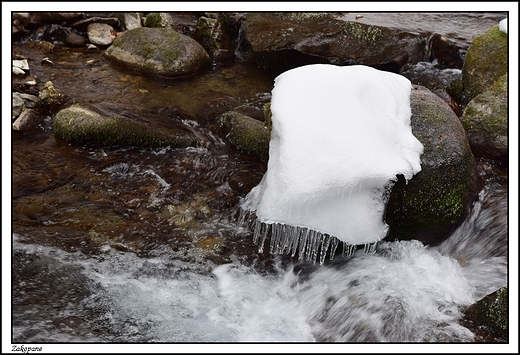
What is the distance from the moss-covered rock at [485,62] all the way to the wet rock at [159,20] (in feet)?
19.9

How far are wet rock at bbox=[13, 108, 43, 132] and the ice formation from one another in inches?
154

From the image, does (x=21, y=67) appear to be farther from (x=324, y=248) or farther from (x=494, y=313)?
(x=494, y=313)

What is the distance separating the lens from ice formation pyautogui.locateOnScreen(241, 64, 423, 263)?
14.1ft

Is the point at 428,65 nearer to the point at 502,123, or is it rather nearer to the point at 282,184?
the point at 502,123

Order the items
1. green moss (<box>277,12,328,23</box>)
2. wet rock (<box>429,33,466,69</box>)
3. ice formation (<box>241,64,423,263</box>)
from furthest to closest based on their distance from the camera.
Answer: wet rock (<box>429,33,466,69</box>) → green moss (<box>277,12,328,23</box>) → ice formation (<box>241,64,423,263</box>)

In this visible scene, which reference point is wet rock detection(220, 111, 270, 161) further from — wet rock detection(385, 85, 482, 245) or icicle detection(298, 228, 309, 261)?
wet rock detection(385, 85, 482, 245)

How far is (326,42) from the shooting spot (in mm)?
8734

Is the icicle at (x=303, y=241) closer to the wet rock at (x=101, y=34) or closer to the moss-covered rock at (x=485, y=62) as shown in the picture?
the moss-covered rock at (x=485, y=62)

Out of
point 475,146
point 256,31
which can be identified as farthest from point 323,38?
point 475,146

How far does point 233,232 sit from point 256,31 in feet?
16.8

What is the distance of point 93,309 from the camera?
13.5ft

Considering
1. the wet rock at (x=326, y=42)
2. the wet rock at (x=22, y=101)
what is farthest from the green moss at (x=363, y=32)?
the wet rock at (x=22, y=101)

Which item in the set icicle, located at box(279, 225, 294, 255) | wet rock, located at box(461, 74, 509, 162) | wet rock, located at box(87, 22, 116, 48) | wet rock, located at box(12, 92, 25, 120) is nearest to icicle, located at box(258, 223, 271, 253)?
icicle, located at box(279, 225, 294, 255)

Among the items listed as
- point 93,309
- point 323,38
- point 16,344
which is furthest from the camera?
point 323,38
